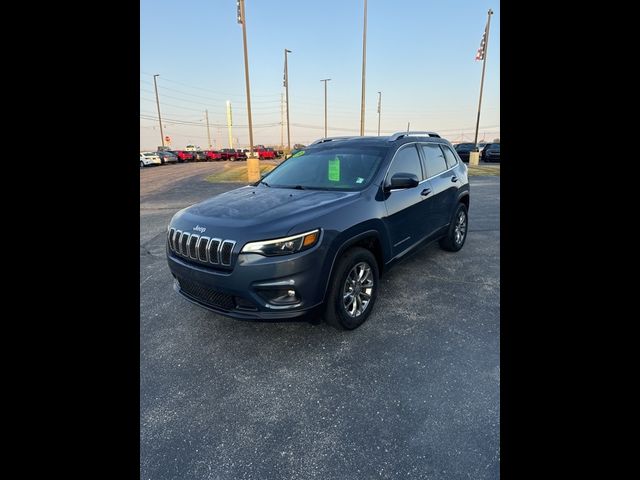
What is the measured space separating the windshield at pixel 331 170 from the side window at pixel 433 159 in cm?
96

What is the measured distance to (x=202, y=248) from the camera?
276cm

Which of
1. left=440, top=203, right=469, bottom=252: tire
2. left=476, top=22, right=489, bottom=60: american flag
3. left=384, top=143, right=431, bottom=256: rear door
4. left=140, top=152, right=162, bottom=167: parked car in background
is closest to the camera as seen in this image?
left=384, top=143, right=431, bottom=256: rear door

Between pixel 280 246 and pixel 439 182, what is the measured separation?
9.65ft

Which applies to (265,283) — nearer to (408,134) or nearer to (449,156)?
(408,134)

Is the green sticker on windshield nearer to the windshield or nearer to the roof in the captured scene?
the windshield

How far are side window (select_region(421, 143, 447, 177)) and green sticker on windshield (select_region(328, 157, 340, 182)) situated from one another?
1.30m

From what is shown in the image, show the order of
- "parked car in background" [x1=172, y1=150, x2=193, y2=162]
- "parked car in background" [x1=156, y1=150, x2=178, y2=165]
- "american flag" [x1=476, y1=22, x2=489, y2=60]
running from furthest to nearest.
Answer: "parked car in background" [x1=172, y1=150, x2=193, y2=162] → "parked car in background" [x1=156, y1=150, x2=178, y2=165] → "american flag" [x1=476, y1=22, x2=489, y2=60]

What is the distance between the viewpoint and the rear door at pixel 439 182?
4.43 metres

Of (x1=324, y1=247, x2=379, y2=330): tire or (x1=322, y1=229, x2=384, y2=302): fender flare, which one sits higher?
(x1=322, y1=229, x2=384, y2=302): fender flare

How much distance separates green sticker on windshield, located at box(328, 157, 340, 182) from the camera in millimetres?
3693

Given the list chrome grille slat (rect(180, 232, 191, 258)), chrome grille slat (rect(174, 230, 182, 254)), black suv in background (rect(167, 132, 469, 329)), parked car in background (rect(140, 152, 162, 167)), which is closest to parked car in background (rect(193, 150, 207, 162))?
parked car in background (rect(140, 152, 162, 167))
